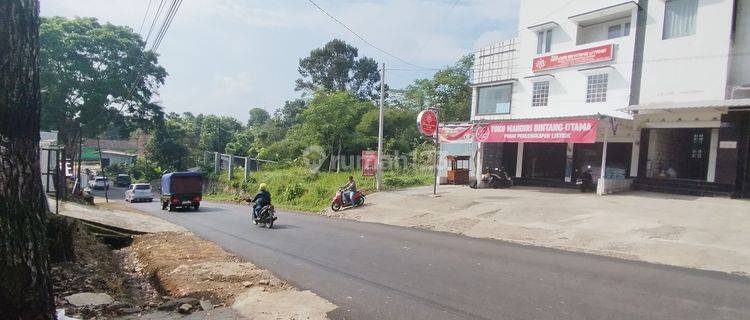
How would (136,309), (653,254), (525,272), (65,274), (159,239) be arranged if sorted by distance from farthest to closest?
(159,239) → (653,254) → (525,272) → (65,274) → (136,309)

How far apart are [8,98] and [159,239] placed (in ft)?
31.9

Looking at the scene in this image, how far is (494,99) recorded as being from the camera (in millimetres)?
25469

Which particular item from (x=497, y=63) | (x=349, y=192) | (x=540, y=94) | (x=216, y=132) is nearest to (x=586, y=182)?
(x=540, y=94)

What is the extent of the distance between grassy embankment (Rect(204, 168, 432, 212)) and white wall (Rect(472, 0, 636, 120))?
559 cm

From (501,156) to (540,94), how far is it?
390 centimetres

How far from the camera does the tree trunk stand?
2752 millimetres

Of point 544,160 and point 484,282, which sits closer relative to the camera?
point 484,282

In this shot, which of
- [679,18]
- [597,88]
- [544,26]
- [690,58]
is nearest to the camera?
[690,58]

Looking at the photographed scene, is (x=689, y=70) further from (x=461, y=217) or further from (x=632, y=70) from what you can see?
(x=461, y=217)

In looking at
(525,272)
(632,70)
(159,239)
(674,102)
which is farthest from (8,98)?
(632,70)

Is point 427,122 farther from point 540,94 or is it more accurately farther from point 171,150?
point 171,150

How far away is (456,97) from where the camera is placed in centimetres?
3762

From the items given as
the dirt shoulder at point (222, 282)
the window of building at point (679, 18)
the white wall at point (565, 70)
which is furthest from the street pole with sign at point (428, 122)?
the dirt shoulder at point (222, 282)

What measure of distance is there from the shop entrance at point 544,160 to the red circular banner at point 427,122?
606cm
